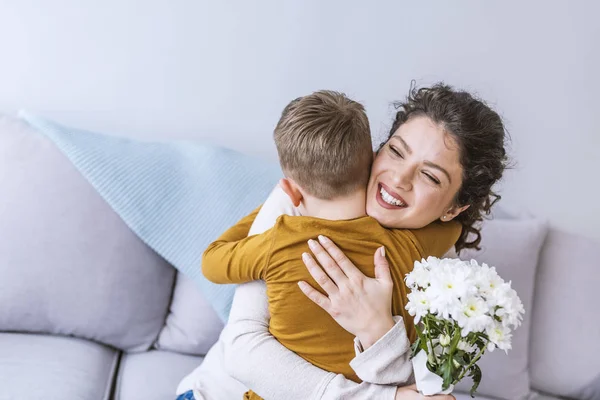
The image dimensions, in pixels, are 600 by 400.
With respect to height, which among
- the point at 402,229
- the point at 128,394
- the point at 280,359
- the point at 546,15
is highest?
the point at 546,15

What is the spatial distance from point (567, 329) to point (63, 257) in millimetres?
1568

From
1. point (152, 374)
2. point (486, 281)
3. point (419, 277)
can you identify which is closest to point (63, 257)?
point (152, 374)

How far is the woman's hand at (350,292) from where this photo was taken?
1361 millimetres

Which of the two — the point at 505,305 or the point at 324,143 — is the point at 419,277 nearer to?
the point at 505,305

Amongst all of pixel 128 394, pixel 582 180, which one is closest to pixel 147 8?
pixel 128 394

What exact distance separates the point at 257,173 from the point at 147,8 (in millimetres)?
628

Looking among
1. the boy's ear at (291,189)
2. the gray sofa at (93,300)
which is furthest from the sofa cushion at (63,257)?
the boy's ear at (291,189)

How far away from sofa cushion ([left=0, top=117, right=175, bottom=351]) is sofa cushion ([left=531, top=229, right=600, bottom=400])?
1.24 m

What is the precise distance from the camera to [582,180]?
100 inches

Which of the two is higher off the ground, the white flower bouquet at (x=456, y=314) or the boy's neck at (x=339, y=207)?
the boy's neck at (x=339, y=207)

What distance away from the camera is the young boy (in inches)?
53.1

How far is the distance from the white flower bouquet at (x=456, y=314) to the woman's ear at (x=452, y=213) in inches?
10.0

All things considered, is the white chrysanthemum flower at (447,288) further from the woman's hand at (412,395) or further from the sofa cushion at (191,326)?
the sofa cushion at (191,326)

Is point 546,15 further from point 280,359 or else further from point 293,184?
point 280,359
